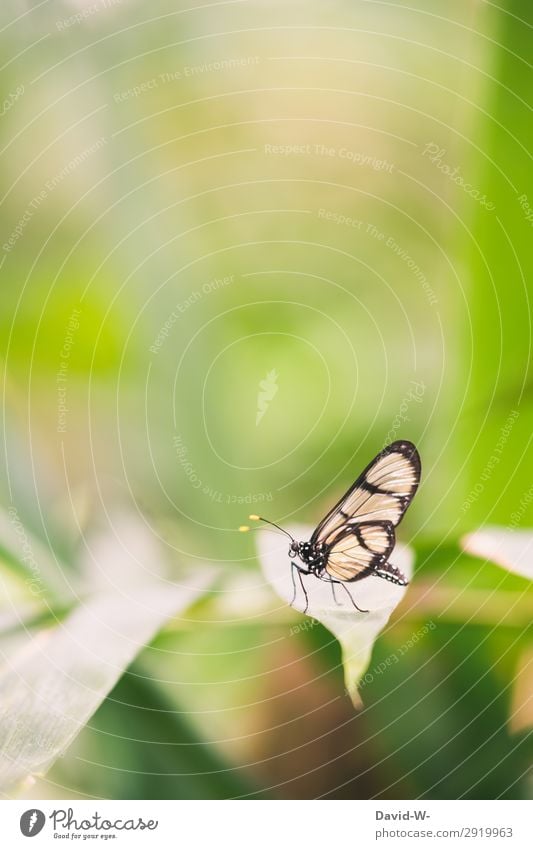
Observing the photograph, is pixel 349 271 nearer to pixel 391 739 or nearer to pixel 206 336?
pixel 206 336

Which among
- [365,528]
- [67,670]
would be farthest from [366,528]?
[67,670]

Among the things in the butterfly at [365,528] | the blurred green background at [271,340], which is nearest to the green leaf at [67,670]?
the blurred green background at [271,340]

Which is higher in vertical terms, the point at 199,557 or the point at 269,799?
the point at 199,557
